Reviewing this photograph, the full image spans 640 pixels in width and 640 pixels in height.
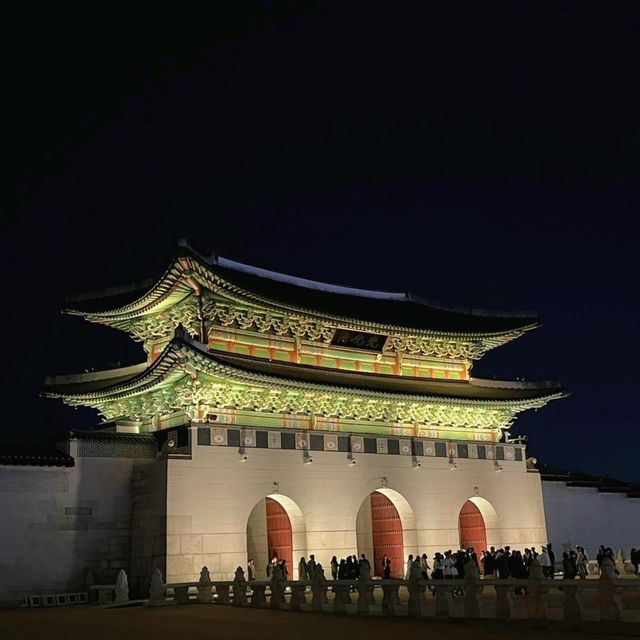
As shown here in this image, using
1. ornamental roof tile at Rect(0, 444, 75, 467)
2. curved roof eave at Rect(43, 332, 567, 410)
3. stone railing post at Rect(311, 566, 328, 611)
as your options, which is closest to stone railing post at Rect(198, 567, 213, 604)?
stone railing post at Rect(311, 566, 328, 611)

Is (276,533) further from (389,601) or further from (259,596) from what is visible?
(389,601)

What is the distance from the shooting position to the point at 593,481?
3978cm

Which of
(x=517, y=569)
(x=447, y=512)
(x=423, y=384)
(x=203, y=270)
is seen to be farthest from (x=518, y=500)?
(x=203, y=270)

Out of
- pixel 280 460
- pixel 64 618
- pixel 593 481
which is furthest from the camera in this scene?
pixel 593 481

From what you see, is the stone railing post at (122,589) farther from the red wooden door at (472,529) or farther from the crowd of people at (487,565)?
the red wooden door at (472,529)

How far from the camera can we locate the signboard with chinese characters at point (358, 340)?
3412cm

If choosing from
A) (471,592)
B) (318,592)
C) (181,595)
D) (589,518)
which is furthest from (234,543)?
(589,518)

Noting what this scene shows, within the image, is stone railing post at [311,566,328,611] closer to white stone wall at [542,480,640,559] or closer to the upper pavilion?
the upper pavilion

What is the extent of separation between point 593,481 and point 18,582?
25.9 metres

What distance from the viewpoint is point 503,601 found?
18391mm

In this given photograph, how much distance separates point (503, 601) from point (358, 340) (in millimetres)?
17318

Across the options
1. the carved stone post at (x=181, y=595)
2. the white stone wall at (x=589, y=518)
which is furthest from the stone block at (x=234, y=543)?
the white stone wall at (x=589, y=518)

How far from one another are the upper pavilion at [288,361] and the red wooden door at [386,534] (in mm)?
3025

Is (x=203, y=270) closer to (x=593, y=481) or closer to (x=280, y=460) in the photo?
(x=280, y=460)
